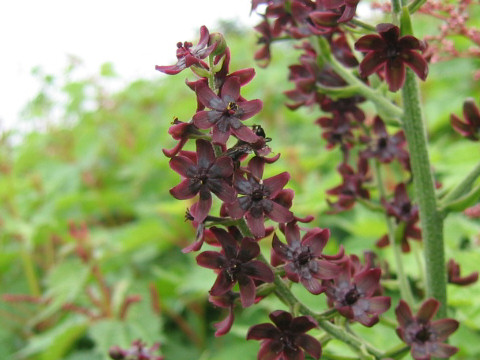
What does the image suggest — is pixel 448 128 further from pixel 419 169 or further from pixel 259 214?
pixel 259 214

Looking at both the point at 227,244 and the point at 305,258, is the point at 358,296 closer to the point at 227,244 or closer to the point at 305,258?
the point at 305,258

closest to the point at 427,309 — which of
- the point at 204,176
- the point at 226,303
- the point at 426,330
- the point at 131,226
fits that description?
the point at 426,330

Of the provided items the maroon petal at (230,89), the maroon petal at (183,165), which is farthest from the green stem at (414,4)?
the maroon petal at (183,165)

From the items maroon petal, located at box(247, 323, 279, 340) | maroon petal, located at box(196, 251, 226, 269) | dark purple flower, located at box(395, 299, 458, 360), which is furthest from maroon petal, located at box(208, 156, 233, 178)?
dark purple flower, located at box(395, 299, 458, 360)

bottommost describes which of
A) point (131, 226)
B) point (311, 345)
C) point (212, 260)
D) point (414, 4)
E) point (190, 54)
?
point (311, 345)

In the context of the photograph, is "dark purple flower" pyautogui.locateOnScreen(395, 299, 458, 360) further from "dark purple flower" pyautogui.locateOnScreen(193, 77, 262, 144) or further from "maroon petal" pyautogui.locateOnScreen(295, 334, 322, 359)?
"dark purple flower" pyautogui.locateOnScreen(193, 77, 262, 144)

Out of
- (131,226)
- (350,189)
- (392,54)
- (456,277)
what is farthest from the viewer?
(131,226)
